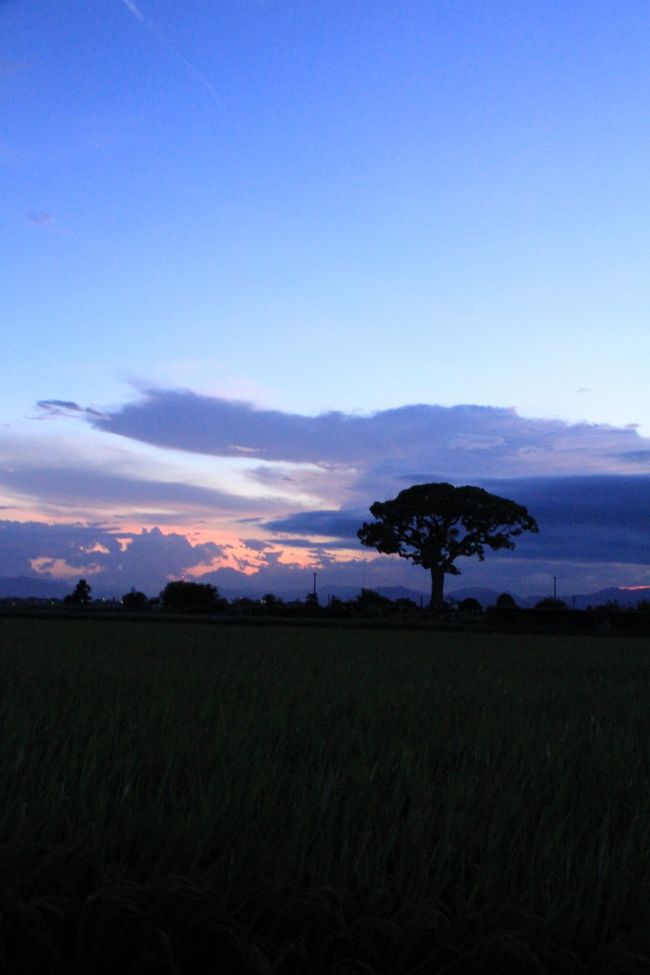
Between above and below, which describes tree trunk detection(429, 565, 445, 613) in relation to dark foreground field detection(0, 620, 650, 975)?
above

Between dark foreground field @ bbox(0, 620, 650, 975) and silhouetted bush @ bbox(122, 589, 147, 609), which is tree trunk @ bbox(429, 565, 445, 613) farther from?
dark foreground field @ bbox(0, 620, 650, 975)

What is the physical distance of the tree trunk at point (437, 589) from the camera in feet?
175

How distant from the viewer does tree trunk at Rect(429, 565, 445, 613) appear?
175ft

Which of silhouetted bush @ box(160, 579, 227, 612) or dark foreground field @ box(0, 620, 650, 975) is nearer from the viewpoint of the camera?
dark foreground field @ box(0, 620, 650, 975)

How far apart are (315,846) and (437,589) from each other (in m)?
53.4

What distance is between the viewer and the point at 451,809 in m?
2.95

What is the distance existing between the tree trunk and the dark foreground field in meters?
47.5

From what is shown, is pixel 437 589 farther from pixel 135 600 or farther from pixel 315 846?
pixel 315 846

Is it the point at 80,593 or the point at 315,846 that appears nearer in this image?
the point at 315,846

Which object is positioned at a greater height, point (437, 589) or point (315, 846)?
point (437, 589)

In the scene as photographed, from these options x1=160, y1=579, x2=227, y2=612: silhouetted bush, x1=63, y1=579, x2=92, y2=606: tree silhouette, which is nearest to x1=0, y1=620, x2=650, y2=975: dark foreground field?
x1=160, y1=579, x2=227, y2=612: silhouetted bush

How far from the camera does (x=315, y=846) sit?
2.56 meters

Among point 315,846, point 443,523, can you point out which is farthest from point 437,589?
point 315,846

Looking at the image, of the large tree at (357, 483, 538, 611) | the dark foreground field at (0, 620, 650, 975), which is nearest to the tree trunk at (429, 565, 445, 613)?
the large tree at (357, 483, 538, 611)
